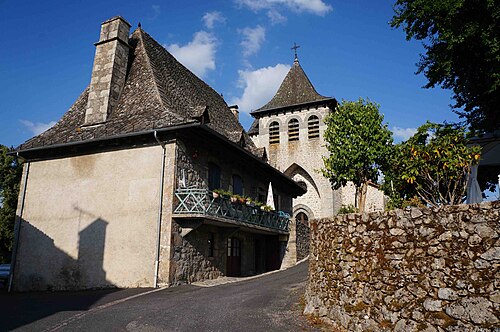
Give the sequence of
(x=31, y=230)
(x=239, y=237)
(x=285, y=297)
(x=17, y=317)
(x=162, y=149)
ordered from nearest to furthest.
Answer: (x=17, y=317), (x=285, y=297), (x=162, y=149), (x=31, y=230), (x=239, y=237)

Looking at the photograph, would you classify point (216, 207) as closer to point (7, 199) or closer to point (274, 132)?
point (7, 199)

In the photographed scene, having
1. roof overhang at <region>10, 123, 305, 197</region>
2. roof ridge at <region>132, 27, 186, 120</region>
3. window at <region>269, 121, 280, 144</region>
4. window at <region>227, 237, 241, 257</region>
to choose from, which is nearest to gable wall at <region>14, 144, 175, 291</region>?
roof overhang at <region>10, 123, 305, 197</region>

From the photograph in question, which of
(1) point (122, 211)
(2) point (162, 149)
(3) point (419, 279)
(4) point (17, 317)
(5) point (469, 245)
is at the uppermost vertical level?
(2) point (162, 149)

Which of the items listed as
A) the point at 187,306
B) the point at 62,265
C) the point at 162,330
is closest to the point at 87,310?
the point at 187,306

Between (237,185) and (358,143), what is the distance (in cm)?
562

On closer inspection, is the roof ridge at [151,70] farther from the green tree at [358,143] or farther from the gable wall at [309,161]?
the gable wall at [309,161]

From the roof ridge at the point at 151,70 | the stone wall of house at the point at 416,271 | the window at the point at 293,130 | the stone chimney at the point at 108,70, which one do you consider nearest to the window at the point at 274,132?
the window at the point at 293,130

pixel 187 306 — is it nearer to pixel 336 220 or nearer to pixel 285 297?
pixel 285 297

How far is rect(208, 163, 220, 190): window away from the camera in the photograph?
15.4 meters

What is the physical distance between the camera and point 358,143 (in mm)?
16797

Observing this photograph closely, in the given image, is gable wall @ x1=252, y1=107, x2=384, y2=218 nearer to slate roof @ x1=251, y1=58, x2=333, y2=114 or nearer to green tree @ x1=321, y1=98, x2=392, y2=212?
slate roof @ x1=251, y1=58, x2=333, y2=114

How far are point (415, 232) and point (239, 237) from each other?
12.3 meters

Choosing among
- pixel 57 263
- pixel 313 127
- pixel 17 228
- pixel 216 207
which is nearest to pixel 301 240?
pixel 216 207

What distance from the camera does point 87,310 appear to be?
29.7ft
